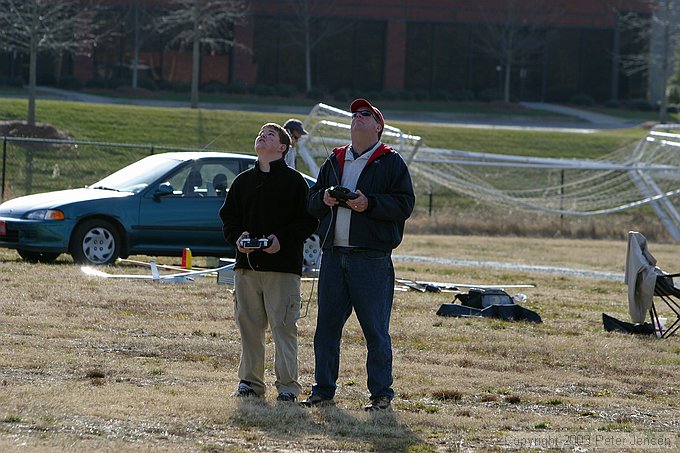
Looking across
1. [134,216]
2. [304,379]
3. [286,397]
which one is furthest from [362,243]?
[134,216]

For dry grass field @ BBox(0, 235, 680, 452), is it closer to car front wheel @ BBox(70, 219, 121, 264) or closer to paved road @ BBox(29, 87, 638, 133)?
car front wheel @ BBox(70, 219, 121, 264)

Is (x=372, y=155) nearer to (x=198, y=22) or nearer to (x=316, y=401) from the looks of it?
(x=316, y=401)

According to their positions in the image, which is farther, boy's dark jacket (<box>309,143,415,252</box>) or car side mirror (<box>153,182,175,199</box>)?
car side mirror (<box>153,182,175,199</box>)

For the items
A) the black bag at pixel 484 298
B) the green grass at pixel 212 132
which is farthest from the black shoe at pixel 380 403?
the green grass at pixel 212 132

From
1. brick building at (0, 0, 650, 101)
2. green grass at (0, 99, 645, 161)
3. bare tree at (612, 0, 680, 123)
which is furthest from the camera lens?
brick building at (0, 0, 650, 101)

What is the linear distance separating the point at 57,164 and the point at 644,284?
751 inches

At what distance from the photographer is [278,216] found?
320 inches

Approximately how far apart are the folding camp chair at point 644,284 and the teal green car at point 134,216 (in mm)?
4981

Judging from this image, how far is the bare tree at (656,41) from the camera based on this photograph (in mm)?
51156

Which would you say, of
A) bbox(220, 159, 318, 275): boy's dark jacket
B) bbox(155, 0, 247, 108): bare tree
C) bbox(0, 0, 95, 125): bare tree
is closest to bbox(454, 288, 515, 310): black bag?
bbox(220, 159, 318, 275): boy's dark jacket

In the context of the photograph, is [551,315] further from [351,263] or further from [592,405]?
[351,263]

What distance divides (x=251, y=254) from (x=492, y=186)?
25.3 metres

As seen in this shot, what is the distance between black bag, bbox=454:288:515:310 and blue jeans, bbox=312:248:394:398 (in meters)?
5.23

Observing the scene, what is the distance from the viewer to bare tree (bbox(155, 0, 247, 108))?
141ft
